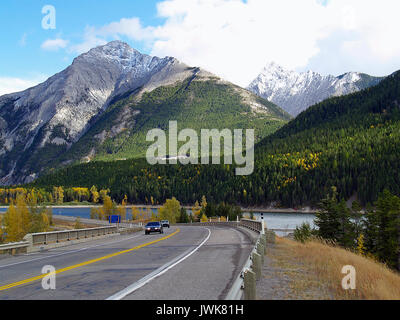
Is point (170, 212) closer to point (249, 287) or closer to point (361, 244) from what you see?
point (361, 244)

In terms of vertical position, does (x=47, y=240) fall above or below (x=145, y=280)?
below

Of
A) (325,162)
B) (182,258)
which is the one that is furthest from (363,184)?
(182,258)

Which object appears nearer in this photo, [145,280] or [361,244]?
[145,280]

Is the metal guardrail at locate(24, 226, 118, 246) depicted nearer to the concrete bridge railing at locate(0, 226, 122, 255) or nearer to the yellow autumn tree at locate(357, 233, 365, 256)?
the concrete bridge railing at locate(0, 226, 122, 255)

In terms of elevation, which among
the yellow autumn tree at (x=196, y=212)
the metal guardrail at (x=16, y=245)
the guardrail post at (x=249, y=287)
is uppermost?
the guardrail post at (x=249, y=287)

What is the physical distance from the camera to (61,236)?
27812mm

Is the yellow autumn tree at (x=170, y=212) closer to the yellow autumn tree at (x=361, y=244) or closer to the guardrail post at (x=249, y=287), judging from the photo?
the yellow autumn tree at (x=361, y=244)

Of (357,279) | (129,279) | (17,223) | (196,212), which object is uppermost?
(357,279)

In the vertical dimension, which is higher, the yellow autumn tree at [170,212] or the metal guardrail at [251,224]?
the metal guardrail at [251,224]

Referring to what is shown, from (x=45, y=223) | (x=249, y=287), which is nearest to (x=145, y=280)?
(x=249, y=287)

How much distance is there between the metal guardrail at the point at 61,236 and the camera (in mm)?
23750

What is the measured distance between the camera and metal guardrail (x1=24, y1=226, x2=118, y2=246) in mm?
23750

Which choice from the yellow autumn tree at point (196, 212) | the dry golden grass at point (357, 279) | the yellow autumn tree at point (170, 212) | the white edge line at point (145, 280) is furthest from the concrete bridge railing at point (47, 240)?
the yellow autumn tree at point (196, 212)
